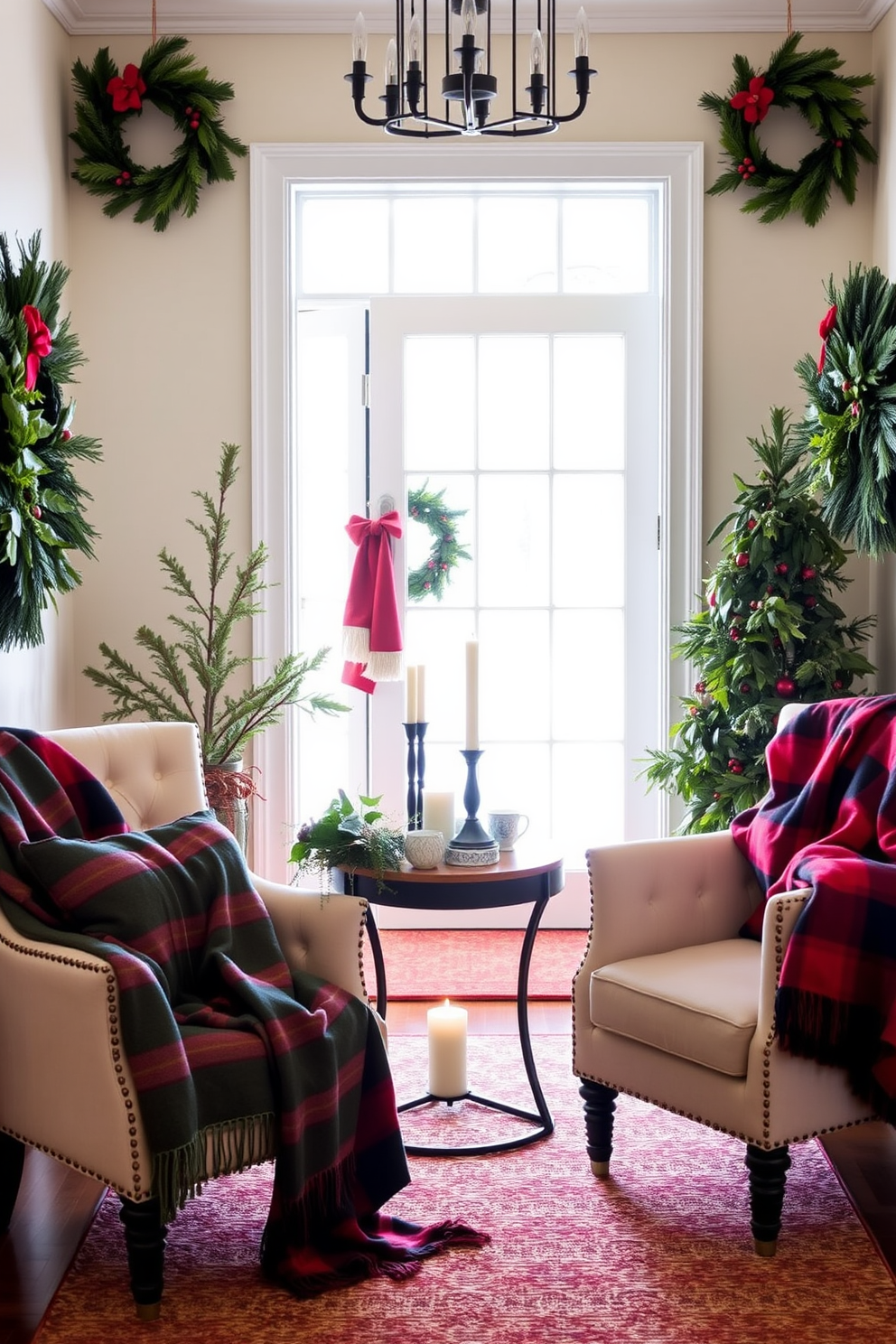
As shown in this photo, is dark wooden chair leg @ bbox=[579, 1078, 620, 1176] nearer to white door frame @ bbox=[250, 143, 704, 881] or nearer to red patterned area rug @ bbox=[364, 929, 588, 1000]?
red patterned area rug @ bbox=[364, 929, 588, 1000]

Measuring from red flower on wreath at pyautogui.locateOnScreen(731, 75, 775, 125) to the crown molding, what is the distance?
0.68 ft

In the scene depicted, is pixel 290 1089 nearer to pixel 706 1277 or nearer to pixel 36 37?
pixel 706 1277

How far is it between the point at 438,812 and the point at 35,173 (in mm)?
2278

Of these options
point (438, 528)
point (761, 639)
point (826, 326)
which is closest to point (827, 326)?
point (826, 326)

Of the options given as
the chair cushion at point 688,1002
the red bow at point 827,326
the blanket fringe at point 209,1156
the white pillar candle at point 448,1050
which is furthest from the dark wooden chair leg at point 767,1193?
the red bow at point 827,326

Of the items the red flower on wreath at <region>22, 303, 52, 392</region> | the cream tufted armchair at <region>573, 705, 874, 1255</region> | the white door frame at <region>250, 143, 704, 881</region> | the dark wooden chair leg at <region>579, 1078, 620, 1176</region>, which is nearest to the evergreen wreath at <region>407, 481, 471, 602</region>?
the white door frame at <region>250, 143, 704, 881</region>

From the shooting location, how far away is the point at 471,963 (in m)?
3.97

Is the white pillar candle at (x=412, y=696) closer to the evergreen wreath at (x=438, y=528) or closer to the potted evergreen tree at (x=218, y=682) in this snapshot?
the potted evergreen tree at (x=218, y=682)

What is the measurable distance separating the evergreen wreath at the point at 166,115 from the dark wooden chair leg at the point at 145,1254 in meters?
3.03

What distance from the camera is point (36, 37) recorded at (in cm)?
371

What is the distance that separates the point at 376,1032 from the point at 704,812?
1.64 m

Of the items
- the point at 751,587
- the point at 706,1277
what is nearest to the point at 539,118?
the point at 751,587

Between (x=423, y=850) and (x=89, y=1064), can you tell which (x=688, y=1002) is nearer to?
(x=423, y=850)

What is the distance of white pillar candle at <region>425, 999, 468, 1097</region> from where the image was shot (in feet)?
9.08
